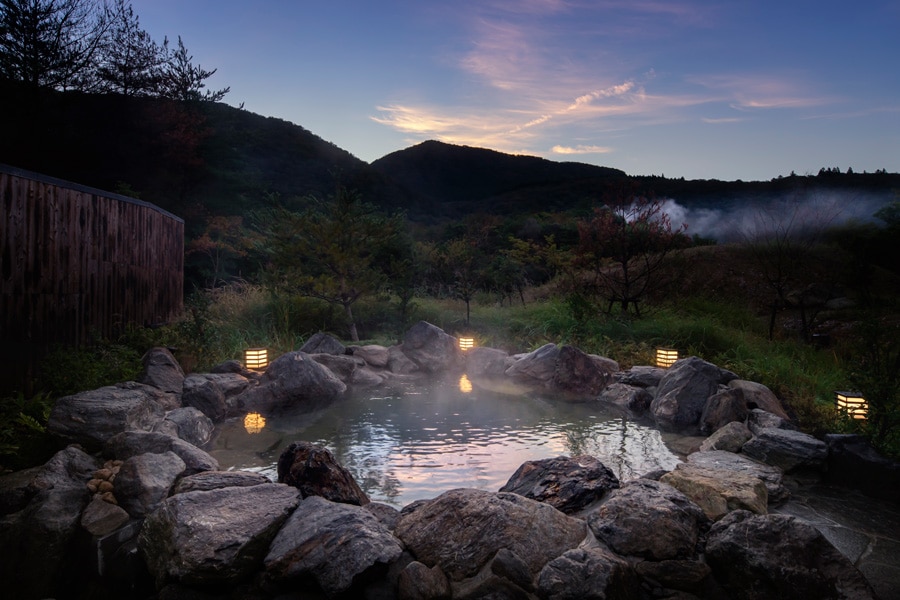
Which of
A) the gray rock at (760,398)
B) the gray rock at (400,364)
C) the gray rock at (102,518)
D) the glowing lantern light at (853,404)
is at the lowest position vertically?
the gray rock at (400,364)

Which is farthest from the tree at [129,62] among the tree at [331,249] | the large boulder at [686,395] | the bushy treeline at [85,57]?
the large boulder at [686,395]

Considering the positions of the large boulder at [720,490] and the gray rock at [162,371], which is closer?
the large boulder at [720,490]

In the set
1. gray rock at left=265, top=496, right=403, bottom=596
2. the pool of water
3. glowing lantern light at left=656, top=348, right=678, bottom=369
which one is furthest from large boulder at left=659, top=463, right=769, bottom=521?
glowing lantern light at left=656, top=348, right=678, bottom=369

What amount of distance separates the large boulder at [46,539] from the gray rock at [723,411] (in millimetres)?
5155

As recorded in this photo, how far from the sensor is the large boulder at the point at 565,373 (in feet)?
23.9

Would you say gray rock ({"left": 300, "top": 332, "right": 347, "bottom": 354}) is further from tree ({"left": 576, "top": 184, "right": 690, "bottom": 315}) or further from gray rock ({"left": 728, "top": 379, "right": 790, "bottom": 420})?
gray rock ({"left": 728, "top": 379, "right": 790, "bottom": 420})

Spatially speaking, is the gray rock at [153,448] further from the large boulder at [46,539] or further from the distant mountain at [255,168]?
the distant mountain at [255,168]

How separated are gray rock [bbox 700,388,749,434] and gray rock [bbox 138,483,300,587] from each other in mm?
4116

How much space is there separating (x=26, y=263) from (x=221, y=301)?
5876 mm

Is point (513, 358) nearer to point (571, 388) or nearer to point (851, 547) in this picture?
point (571, 388)

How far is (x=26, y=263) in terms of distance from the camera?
4.85 metres

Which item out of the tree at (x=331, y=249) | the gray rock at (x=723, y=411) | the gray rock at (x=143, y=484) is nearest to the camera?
the gray rock at (x=143, y=484)

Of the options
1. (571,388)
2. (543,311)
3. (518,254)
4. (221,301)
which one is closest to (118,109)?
(221,301)

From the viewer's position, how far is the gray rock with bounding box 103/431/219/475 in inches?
156
